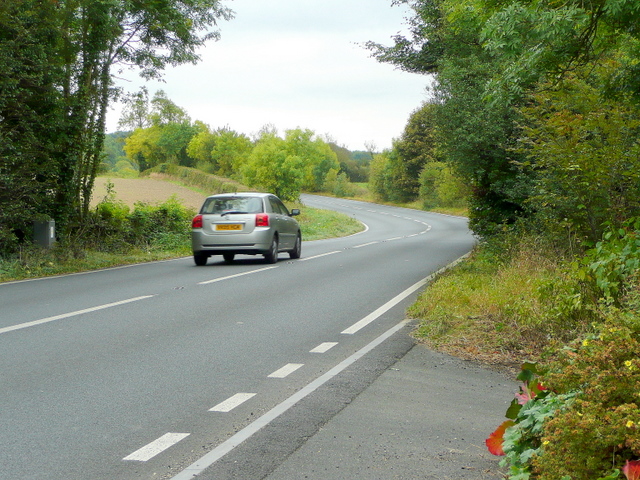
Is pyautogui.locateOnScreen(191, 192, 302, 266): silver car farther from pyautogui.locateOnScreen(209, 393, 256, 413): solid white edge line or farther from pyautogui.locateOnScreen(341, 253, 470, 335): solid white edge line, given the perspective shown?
pyautogui.locateOnScreen(209, 393, 256, 413): solid white edge line

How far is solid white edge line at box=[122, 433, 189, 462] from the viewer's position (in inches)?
174

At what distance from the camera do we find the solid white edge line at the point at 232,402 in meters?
5.47

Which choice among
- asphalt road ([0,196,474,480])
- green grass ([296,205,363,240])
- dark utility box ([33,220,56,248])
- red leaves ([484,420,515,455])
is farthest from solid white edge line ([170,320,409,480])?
green grass ([296,205,363,240])

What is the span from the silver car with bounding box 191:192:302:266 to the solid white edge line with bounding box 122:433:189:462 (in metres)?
13.2

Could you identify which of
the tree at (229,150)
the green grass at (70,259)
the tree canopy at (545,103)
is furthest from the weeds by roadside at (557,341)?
the tree at (229,150)

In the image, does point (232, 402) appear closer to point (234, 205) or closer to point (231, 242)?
point (231, 242)

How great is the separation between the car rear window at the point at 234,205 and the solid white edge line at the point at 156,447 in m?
13.4

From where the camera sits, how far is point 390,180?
285 feet

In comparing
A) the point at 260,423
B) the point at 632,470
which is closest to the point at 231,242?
the point at 260,423

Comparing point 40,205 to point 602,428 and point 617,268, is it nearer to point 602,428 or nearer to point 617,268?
point 617,268

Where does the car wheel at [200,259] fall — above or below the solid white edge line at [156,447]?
below

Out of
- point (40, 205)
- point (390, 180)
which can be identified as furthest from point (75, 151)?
point (390, 180)

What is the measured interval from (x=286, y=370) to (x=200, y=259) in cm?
1200

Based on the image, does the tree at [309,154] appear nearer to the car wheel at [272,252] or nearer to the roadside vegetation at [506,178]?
the roadside vegetation at [506,178]
